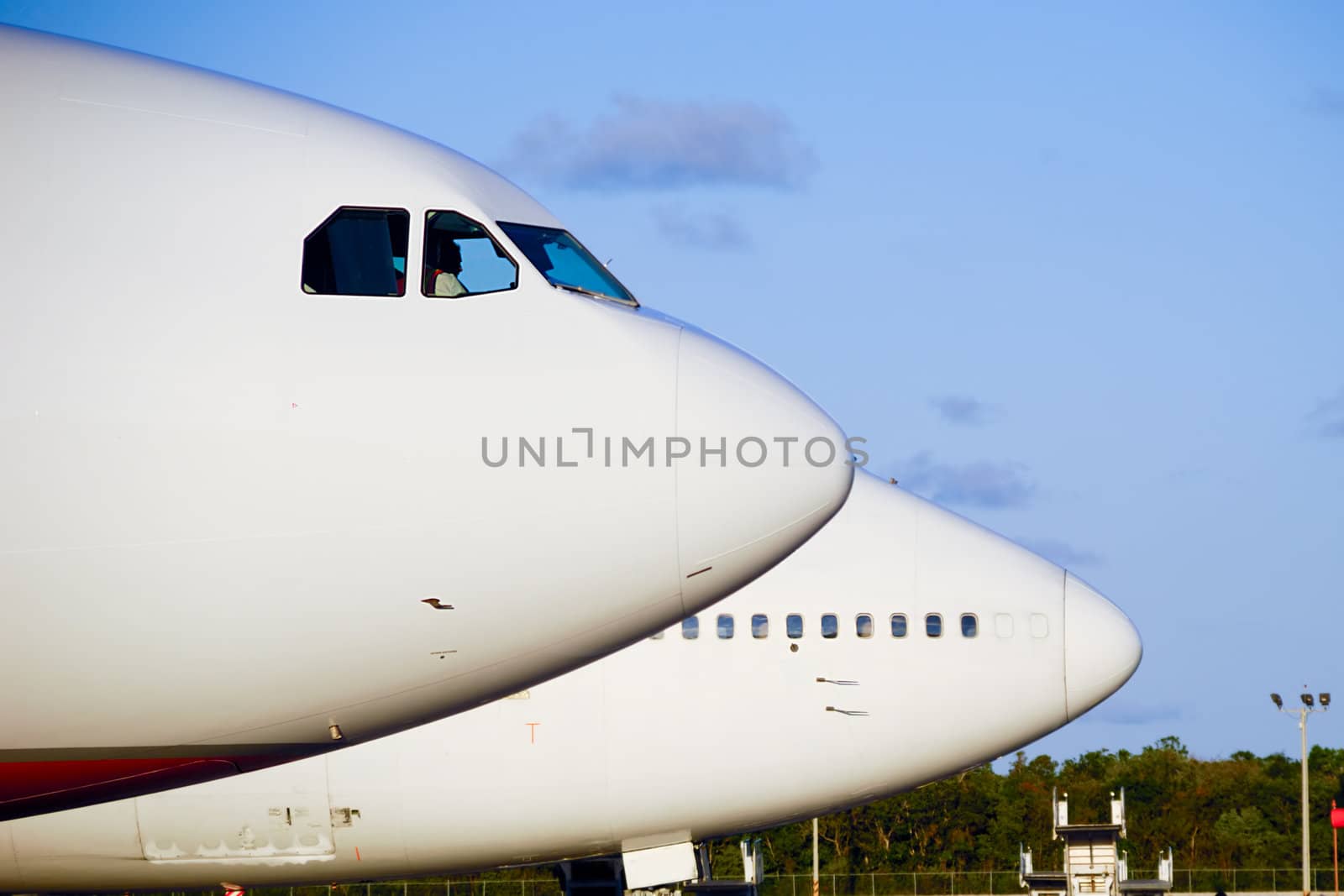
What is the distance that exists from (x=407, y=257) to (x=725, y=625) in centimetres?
913

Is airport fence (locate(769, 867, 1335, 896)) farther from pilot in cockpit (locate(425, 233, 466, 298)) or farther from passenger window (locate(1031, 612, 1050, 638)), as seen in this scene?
pilot in cockpit (locate(425, 233, 466, 298))

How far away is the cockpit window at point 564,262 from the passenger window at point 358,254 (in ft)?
1.90

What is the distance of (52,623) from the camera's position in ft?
21.6

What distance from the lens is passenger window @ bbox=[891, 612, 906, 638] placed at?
15.9m

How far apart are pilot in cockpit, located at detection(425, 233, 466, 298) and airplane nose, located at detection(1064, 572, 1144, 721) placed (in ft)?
34.4

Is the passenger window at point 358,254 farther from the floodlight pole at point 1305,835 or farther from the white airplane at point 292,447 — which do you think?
the floodlight pole at point 1305,835

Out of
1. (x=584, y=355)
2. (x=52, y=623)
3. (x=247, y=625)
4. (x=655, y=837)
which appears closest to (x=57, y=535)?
(x=52, y=623)

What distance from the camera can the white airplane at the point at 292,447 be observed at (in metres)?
Answer: 6.57

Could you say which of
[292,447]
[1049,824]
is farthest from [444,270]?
[1049,824]

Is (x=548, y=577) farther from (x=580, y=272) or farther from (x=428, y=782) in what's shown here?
(x=428, y=782)

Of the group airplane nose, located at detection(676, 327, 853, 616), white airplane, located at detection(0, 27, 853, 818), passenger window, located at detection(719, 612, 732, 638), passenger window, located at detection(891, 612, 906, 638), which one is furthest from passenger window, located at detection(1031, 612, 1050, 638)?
white airplane, located at detection(0, 27, 853, 818)

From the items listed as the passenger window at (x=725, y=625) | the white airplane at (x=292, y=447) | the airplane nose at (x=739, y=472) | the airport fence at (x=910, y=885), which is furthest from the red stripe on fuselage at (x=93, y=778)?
the airport fence at (x=910, y=885)

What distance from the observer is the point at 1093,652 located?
52.5ft

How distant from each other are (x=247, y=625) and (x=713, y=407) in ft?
7.95
